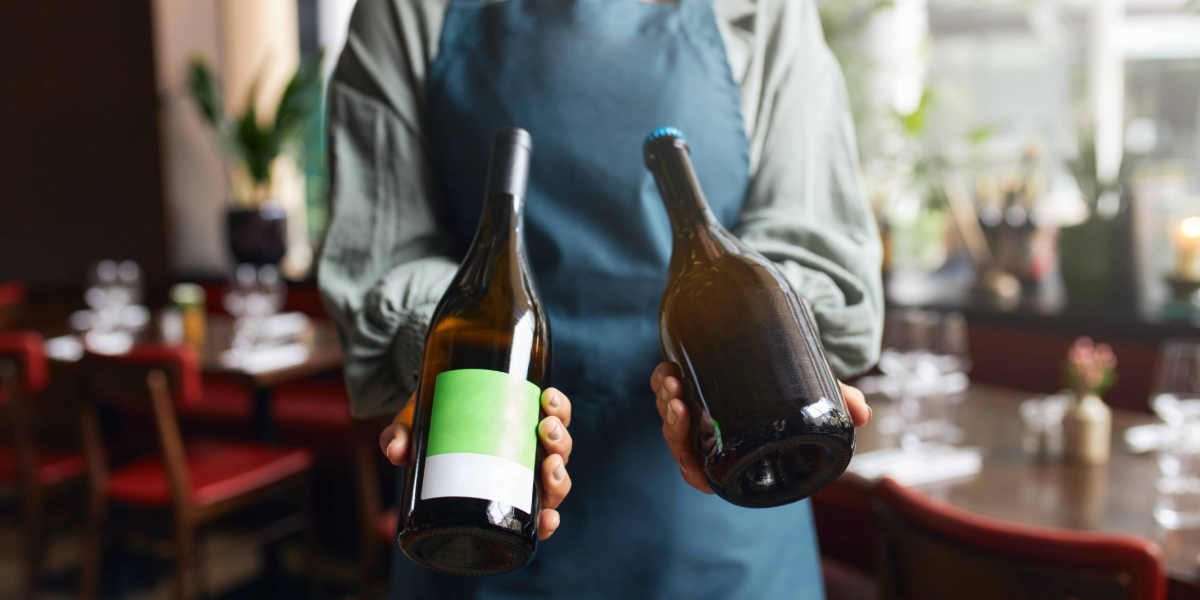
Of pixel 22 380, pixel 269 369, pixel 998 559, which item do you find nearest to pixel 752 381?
pixel 998 559

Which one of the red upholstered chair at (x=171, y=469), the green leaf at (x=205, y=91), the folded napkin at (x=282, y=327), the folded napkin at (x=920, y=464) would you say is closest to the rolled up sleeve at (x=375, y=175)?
the folded napkin at (x=920, y=464)

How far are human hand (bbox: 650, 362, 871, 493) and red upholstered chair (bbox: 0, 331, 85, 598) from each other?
2.49m

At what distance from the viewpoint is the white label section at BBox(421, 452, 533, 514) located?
50 centimetres

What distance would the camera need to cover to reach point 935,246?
2.85 meters

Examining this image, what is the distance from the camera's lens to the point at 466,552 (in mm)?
554

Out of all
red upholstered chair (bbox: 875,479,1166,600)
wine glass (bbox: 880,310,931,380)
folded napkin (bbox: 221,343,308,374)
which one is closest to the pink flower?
wine glass (bbox: 880,310,931,380)

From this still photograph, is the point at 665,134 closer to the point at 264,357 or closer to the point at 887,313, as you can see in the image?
the point at 887,313

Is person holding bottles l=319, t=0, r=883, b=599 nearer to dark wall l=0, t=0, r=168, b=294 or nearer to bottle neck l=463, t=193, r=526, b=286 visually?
bottle neck l=463, t=193, r=526, b=286

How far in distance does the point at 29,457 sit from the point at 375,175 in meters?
2.35

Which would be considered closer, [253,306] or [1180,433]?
[1180,433]

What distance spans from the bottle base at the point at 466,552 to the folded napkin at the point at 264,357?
1.87m

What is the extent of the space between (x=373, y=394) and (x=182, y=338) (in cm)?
241

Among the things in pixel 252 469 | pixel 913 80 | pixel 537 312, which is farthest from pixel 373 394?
pixel 913 80

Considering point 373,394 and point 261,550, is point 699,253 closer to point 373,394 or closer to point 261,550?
point 373,394
